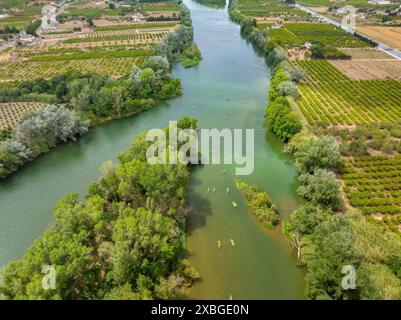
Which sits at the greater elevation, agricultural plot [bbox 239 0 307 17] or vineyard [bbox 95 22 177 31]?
agricultural plot [bbox 239 0 307 17]

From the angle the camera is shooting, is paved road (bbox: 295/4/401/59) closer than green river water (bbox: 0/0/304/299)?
No

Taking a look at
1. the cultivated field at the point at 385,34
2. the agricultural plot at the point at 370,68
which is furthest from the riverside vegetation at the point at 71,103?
the cultivated field at the point at 385,34

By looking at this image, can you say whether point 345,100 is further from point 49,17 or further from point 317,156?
point 49,17

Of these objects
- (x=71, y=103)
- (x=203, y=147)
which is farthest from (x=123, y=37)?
(x=203, y=147)

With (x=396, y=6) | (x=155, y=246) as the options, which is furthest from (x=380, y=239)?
(x=396, y=6)

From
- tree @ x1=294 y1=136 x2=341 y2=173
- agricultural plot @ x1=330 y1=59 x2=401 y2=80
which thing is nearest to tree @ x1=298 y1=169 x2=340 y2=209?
tree @ x1=294 y1=136 x2=341 y2=173

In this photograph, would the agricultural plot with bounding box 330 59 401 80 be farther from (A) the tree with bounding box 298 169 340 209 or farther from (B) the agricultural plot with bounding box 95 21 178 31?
(B) the agricultural plot with bounding box 95 21 178 31

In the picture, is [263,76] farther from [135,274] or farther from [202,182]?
[135,274]
